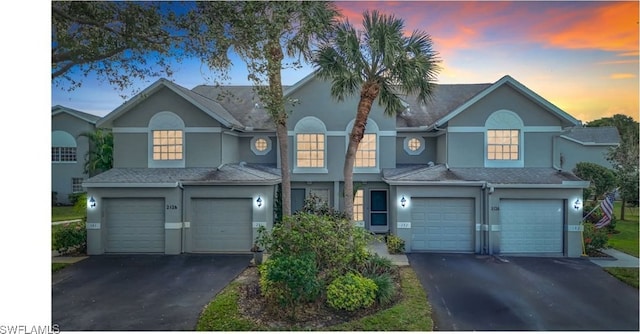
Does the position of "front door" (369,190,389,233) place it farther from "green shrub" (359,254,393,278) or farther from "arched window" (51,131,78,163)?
"arched window" (51,131,78,163)

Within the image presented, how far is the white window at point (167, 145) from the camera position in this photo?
15617 millimetres

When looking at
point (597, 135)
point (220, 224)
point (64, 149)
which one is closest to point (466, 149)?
point (220, 224)

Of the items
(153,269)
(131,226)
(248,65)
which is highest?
(248,65)

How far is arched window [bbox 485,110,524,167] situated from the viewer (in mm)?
15156

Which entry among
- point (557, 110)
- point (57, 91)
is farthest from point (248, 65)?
point (557, 110)

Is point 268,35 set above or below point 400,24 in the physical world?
below

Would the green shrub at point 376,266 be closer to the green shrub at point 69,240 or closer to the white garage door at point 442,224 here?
the white garage door at point 442,224

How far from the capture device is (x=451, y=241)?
1448 cm

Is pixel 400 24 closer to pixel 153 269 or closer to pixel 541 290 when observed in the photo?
pixel 541 290

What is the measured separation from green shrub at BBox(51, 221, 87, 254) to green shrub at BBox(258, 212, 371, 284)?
9.23 metres

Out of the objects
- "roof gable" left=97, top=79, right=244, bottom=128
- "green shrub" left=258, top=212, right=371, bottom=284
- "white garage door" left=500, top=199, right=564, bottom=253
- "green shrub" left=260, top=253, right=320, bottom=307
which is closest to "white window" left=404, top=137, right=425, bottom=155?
"white garage door" left=500, top=199, right=564, bottom=253
